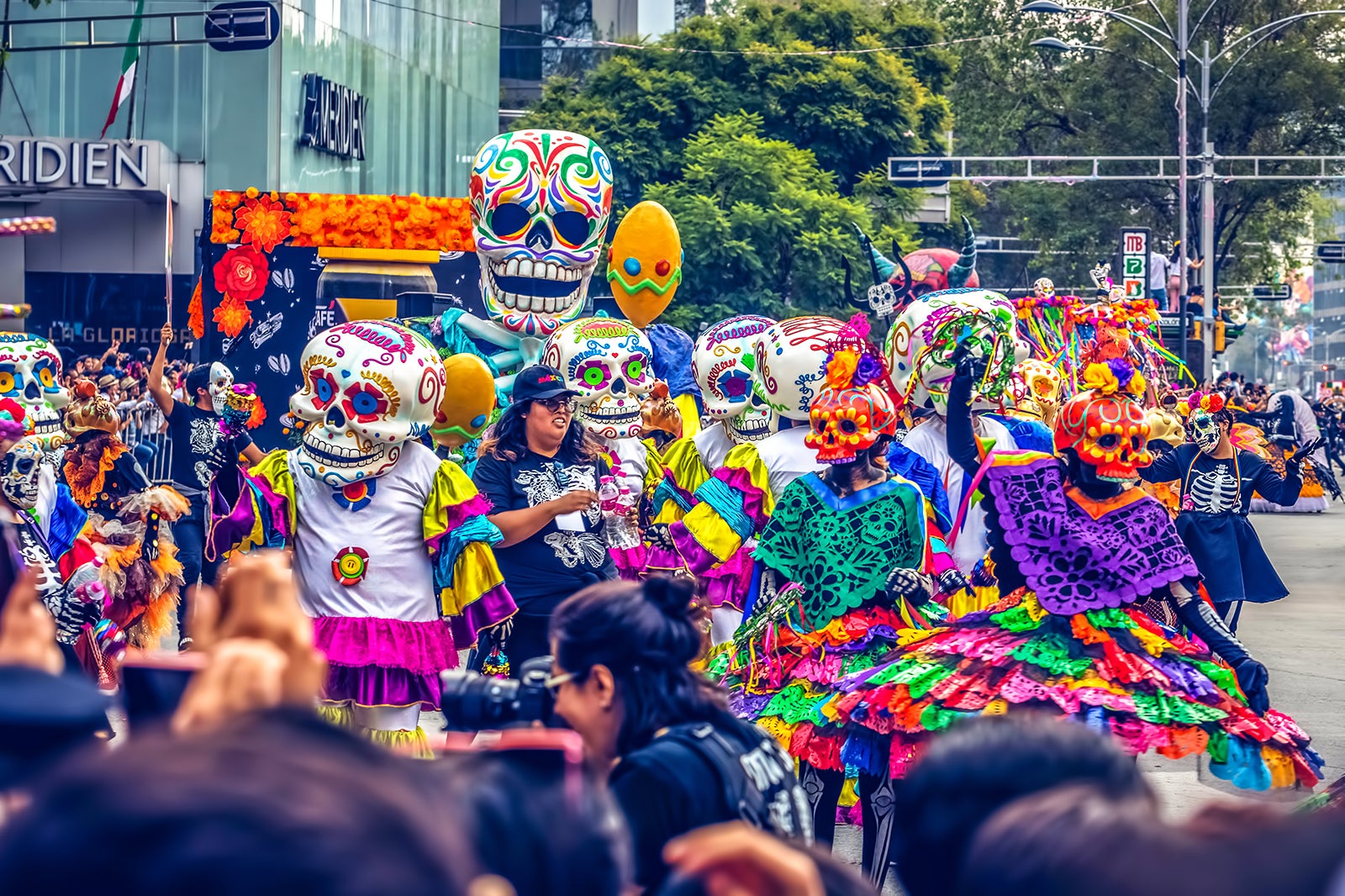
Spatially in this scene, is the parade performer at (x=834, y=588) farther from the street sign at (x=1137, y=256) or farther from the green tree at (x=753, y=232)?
the green tree at (x=753, y=232)

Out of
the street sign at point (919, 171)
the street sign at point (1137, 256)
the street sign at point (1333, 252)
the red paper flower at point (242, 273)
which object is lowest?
the red paper flower at point (242, 273)

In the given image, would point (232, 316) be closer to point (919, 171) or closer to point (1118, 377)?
point (1118, 377)

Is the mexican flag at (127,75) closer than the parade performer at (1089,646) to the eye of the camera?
No

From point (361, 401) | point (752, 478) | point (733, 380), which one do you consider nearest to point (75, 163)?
point (733, 380)

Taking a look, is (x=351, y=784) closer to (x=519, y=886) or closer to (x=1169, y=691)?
(x=519, y=886)

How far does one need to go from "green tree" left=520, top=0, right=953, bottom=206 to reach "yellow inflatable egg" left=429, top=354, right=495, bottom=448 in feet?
85.9

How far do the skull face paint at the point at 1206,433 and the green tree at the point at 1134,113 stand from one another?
34.5 m

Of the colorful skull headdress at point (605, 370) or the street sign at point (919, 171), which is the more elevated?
the street sign at point (919, 171)

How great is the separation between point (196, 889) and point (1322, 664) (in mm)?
11867

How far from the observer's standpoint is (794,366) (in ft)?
28.2

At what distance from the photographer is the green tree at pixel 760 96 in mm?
35594

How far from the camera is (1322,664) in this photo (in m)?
12.2

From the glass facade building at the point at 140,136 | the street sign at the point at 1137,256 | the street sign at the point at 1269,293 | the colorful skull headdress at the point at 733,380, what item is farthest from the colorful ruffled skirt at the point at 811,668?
the street sign at the point at 1269,293

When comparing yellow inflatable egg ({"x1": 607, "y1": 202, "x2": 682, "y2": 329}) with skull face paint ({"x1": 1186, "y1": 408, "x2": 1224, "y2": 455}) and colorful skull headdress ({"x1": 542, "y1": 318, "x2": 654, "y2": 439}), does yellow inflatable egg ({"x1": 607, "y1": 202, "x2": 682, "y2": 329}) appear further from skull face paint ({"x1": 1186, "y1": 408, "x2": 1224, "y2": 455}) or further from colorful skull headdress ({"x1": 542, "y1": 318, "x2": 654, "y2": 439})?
skull face paint ({"x1": 1186, "y1": 408, "x2": 1224, "y2": 455})
